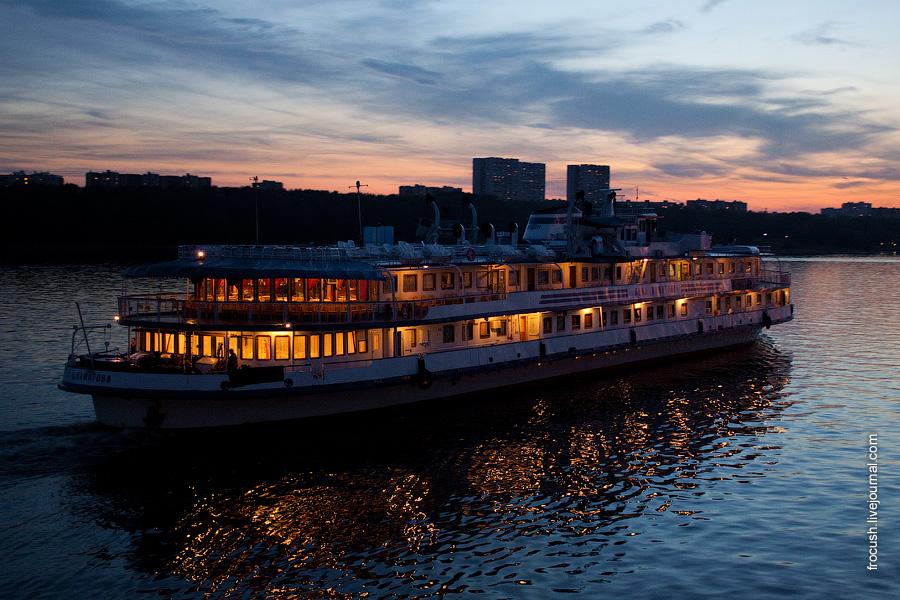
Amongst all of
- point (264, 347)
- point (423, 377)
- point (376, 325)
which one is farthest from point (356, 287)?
point (264, 347)

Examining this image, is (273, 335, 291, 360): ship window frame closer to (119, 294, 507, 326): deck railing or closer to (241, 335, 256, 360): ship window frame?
(119, 294, 507, 326): deck railing

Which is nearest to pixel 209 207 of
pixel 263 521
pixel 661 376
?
pixel 661 376

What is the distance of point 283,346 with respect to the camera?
2884 centimetres

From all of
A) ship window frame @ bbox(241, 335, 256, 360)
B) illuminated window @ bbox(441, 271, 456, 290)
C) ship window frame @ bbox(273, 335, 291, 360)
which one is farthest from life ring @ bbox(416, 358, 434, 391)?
ship window frame @ bbox(241, 335, 256, 360)

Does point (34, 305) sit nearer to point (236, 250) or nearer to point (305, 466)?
point (236, 250)

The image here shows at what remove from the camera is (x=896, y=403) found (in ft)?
120

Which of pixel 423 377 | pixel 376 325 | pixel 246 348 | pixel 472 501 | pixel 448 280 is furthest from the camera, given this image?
pixel 448 280

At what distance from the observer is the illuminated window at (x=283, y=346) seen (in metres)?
28.8

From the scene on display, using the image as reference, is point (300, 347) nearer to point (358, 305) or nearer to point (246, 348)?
point (246, 348)

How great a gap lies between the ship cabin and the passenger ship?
0.23ft

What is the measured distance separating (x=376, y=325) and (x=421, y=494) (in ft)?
27.9

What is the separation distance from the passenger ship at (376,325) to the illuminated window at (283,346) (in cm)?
5

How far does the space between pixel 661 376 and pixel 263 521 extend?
89.6ft

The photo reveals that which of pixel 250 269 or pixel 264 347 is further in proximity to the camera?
pixel 264 347
